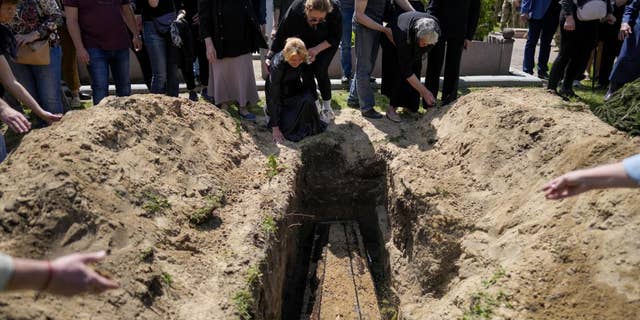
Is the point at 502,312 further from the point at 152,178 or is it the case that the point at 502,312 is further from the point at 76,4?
the point at 76,4

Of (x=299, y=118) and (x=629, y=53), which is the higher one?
(x=629, y=53)

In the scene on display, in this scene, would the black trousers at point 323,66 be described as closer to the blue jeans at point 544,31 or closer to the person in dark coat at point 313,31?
the person in dark coat at point 313,31

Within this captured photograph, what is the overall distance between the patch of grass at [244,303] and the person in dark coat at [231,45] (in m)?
3.00

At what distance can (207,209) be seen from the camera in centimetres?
386

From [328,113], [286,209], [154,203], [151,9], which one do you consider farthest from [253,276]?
[151,9]

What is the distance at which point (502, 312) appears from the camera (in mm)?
2846

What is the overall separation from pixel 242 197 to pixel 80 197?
153 cm

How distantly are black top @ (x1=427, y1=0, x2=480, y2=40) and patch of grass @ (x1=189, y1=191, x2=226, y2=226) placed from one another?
329 cm

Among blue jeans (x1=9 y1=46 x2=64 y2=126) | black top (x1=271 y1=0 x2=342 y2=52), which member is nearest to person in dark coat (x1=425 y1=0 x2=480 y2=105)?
black top (x1=271 y1=0 x2=342 y2=52)

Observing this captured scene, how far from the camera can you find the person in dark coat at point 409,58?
4922 mm

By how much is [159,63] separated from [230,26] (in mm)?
1000

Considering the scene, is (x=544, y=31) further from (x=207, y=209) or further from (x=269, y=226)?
(x=207, y=209)

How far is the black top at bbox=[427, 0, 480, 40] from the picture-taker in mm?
5602

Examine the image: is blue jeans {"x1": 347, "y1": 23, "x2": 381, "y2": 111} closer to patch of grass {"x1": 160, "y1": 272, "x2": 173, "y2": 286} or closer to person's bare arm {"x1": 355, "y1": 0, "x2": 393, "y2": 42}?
person's bare arm {"x1": 355, "y1": 0, "x2": 393, "y2": 42}
